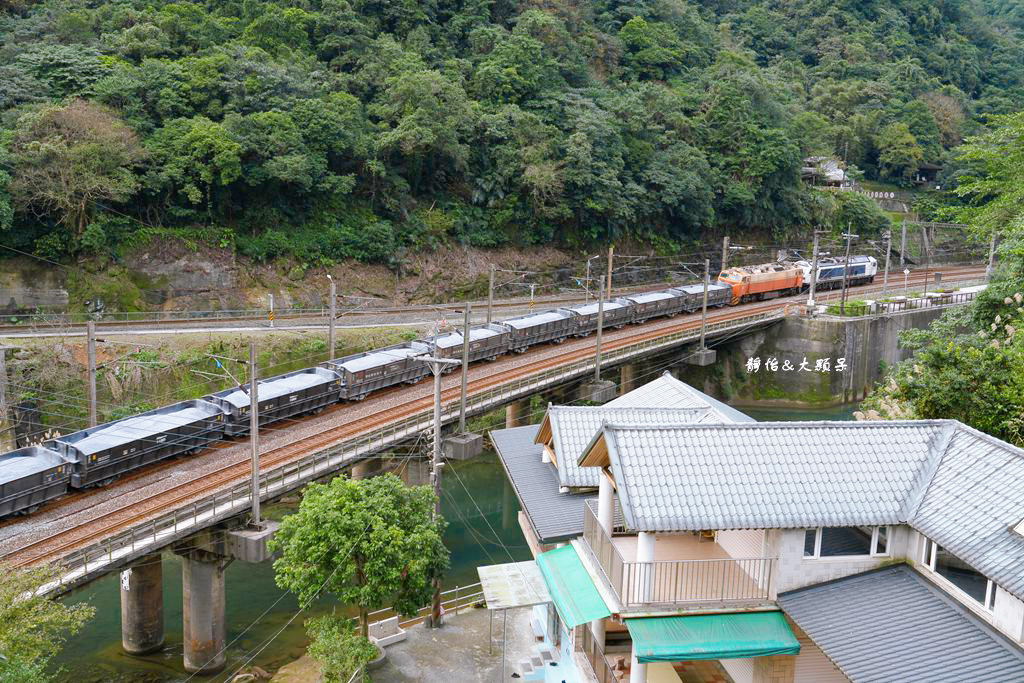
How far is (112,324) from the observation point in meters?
51.3

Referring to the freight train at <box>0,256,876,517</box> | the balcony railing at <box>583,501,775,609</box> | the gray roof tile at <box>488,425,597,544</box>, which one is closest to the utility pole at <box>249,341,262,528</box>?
the freight train at <box>0,256,876,517</box>

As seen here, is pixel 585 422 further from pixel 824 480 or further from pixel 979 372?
pixel 979 372

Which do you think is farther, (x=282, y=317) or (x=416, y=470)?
(x=282, y=317)

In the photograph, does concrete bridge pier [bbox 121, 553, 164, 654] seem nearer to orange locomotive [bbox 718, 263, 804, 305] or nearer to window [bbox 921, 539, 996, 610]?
window [bbox 921, 539, 996, 610]

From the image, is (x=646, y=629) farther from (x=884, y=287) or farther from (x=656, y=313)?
(x=884, y=287)

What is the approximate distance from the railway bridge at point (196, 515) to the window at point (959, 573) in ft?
61.8

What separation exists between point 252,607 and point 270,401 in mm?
8008

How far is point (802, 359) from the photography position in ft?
196

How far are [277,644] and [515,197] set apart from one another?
4722 centimetres

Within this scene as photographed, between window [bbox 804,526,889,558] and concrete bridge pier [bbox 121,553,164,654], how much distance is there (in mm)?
20308

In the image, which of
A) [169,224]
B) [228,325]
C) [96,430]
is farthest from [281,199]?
[96,430]

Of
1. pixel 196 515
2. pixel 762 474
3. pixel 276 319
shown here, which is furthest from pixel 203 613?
pixel 276 319

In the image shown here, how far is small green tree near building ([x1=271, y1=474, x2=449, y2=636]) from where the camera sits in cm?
2334

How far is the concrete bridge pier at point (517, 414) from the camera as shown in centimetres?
5009
